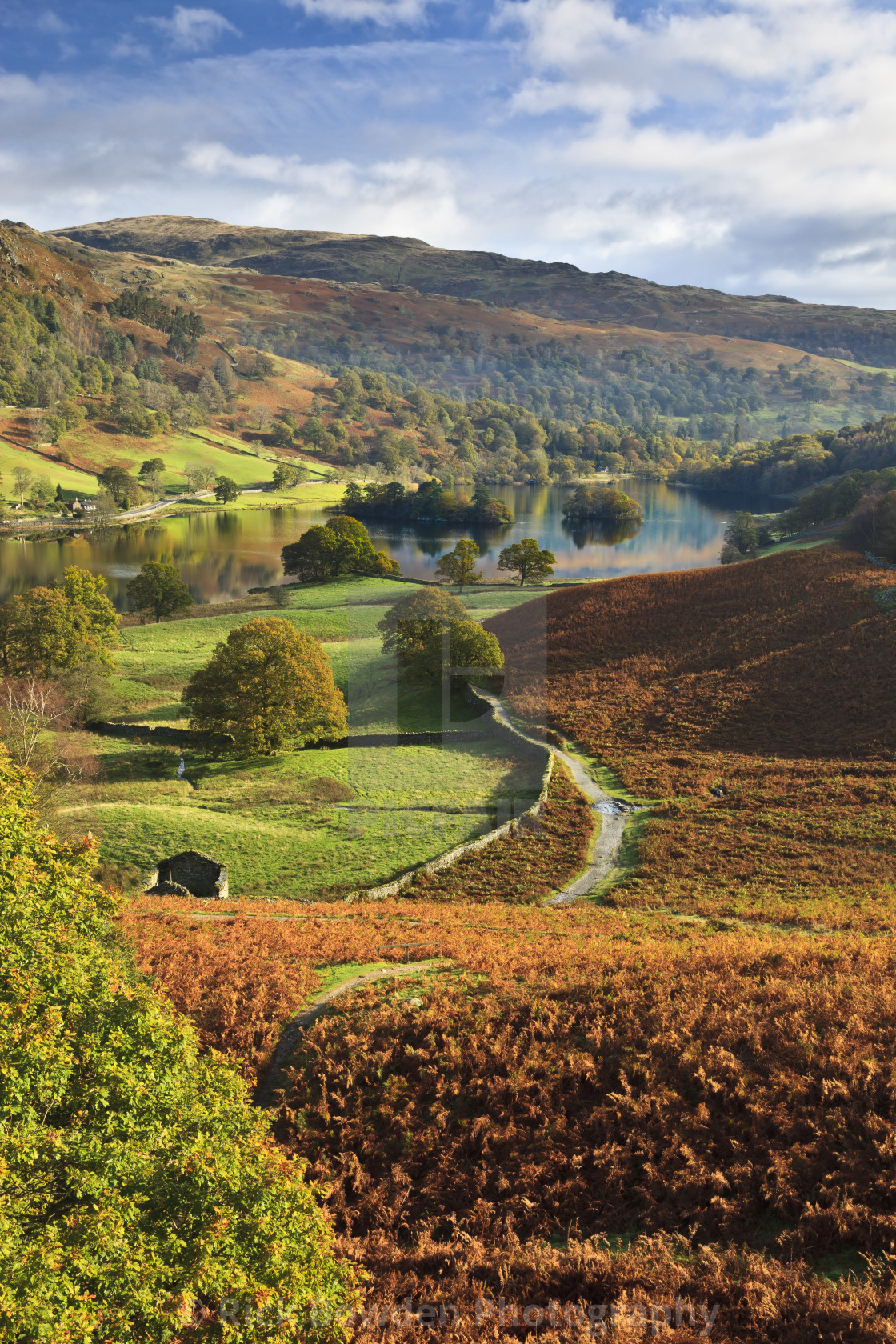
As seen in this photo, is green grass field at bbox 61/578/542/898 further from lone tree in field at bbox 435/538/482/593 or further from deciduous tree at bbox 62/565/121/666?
lone tree in field at bbox 435/538/482/593

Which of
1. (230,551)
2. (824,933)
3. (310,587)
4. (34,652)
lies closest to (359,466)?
(230,551)

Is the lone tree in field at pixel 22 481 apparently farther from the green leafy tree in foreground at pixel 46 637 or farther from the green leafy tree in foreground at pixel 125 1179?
the green leafy tree in foreground at pixel 125 1179

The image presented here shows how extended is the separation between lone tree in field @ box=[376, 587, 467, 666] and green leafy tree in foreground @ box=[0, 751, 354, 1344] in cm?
3578

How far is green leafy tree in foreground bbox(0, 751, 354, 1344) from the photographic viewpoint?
19.6 ft

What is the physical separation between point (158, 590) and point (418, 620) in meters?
31.4

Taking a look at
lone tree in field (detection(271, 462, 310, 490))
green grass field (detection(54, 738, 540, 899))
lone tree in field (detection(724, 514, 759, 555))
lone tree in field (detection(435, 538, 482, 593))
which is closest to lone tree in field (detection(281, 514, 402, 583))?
lone tree in field (detection(435, 538, 482, 593))

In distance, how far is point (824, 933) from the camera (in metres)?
17.0

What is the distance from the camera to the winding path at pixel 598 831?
23219 mm

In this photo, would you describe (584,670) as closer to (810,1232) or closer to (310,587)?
(810,1232)

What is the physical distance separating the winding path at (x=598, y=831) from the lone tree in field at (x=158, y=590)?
140ft

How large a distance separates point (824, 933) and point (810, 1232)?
10286 millimetres

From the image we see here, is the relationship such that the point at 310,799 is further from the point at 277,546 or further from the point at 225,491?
the point at 225,491

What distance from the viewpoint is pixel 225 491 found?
139750 mm

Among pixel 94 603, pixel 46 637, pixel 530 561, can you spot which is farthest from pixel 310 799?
pixel 530 561
